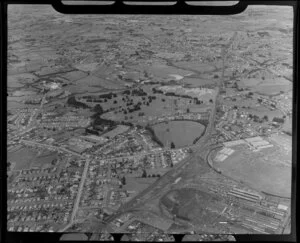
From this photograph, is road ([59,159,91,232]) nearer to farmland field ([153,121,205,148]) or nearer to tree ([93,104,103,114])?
tree ([93,104,103,114])

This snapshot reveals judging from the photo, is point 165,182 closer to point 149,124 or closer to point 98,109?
point 149,124

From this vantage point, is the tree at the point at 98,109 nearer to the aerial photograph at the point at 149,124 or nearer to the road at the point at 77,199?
the aerial photograph at the point at 149,124

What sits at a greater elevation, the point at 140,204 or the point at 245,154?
the point at 245,154

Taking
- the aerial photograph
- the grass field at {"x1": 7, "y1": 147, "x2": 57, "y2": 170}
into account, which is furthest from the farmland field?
the grass field at {"x1": 7, "y1": 147, "x2": 57, "y2": 170}

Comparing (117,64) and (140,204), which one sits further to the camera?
(117,64)

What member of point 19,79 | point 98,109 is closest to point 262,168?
point 98,109

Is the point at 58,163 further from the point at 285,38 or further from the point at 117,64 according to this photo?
the point at 285,38

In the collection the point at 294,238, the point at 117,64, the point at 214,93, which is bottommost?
the point at 294,238

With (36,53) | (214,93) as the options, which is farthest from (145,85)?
(36,53)

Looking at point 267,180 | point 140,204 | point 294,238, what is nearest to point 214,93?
point 267,180
